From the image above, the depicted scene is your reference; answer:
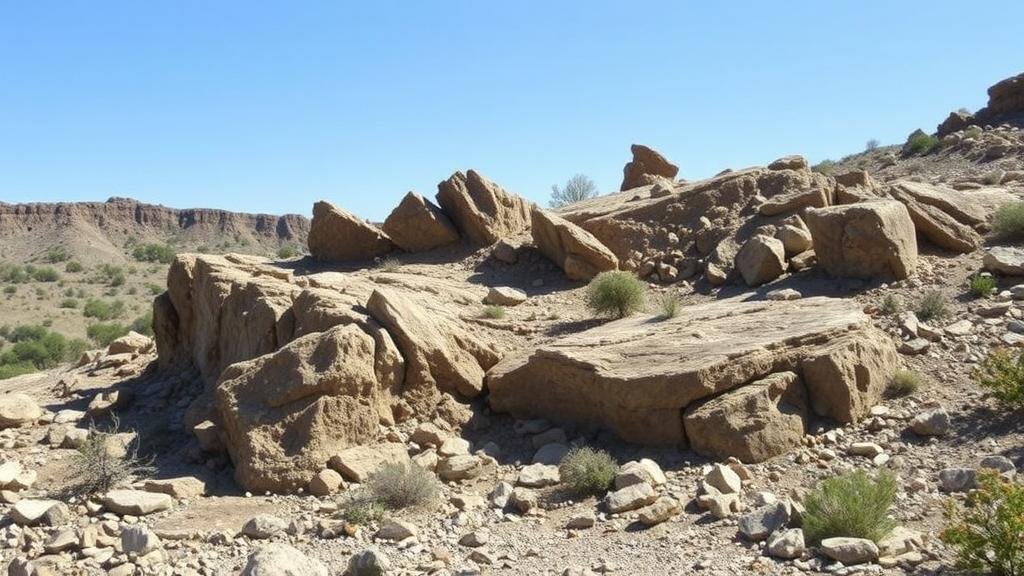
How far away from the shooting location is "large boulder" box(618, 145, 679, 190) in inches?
846

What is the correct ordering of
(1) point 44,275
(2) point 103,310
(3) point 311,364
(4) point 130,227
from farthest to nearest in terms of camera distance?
(4) point 130,227
(1) point 44,275
(2) point 103,310
(3) point 311,364

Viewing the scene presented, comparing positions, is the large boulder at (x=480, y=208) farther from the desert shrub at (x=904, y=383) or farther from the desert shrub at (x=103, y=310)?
the desert shrub at (x=103, y=310)

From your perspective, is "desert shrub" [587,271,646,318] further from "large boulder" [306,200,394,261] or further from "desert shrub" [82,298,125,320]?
"desert shrub" [82,298,125,320]

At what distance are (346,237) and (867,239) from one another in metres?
10.7

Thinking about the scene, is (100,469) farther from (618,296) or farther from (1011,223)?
(1011,223)

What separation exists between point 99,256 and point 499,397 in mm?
56714

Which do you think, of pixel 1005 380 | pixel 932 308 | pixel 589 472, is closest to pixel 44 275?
pixel 589 472

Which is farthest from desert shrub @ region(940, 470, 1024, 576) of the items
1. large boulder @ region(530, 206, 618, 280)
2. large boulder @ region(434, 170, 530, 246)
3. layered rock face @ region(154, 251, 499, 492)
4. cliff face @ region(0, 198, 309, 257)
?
cliff face @ region(0, 198, 309, 257)

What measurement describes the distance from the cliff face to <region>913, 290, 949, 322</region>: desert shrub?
61227 millimetres

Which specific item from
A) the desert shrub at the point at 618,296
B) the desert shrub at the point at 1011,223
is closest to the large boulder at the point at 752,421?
the desert shrub at the point at 618,296

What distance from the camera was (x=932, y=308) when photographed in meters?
10.7

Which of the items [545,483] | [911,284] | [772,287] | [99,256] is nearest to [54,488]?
[545,483]

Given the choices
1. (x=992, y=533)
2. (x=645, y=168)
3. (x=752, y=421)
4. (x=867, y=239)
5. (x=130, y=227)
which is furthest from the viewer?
(x=130, y=227)

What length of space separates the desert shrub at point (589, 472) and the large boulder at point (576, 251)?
6639 mm
